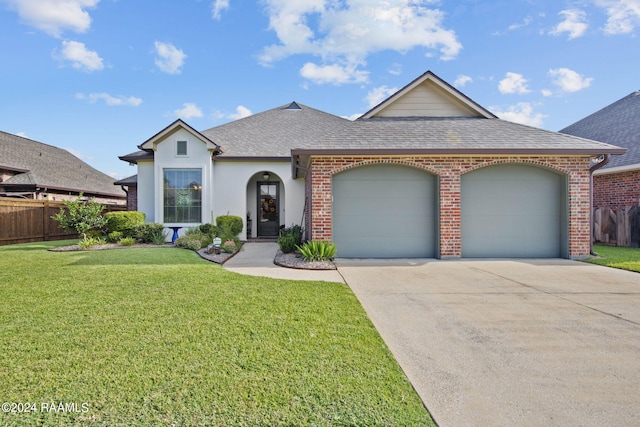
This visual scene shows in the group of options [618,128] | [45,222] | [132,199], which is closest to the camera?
[45,222]

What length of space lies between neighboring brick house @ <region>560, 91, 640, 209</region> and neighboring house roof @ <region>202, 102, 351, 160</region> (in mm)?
11089

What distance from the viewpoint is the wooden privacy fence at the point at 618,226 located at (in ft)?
37.2

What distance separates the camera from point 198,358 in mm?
2924

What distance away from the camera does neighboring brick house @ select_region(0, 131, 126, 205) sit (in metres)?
18.1

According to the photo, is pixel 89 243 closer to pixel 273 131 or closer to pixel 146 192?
pixel 146 192

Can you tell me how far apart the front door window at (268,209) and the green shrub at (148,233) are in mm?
4296

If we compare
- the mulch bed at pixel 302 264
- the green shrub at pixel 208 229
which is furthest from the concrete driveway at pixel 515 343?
the green shrub at pixel 208 229

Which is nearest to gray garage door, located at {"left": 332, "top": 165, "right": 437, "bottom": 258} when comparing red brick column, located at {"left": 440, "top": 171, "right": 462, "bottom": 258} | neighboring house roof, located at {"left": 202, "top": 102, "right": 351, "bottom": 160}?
red brick column, located at {"left": 440, "top": 171, "right": 462, "bottom": 258}

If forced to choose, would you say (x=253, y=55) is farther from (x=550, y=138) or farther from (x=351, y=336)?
(x=351, y=336)

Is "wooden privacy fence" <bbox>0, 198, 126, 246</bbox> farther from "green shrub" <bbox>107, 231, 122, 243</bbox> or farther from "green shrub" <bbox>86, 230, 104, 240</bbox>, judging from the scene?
"green shrub" <bbox>107, 231, 122, 243</bbox>

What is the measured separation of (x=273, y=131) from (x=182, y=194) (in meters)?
5.41

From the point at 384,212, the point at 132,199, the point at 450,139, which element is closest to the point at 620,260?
the point at 450,139

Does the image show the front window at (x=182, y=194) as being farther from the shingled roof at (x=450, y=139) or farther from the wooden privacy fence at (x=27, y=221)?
the shingled roof at (x=450, y=139)

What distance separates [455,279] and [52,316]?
6.54 metres
